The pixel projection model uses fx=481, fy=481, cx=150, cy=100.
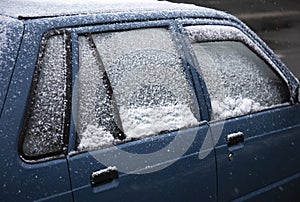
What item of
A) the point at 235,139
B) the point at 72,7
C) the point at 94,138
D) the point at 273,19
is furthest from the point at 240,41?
the point at 273,19

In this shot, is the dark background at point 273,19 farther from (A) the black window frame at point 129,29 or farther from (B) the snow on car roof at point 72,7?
(A) the black window frame at point 129,29

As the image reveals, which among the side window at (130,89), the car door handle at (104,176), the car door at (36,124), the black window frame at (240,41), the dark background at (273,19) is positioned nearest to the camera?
the car door at (36,124)

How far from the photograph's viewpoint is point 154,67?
2564mm

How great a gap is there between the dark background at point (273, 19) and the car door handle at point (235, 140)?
308 inches

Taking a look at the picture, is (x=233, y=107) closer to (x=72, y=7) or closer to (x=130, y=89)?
(x=130, y=89)

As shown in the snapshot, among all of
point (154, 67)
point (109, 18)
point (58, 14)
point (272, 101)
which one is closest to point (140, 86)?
point (154, 67)

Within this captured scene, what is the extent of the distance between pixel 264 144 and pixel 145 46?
103cm

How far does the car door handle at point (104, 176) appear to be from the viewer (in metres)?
2.09

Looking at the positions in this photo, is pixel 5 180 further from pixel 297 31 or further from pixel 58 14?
pixel 297 31

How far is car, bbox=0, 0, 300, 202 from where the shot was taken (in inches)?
78.4

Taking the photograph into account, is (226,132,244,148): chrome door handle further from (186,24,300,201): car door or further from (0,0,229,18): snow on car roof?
(0,0,229,18): snow on car roof

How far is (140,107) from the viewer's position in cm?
241

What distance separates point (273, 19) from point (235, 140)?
11275mm

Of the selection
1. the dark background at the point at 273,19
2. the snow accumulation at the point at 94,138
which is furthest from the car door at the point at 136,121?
the dark background at the point at 273,19
